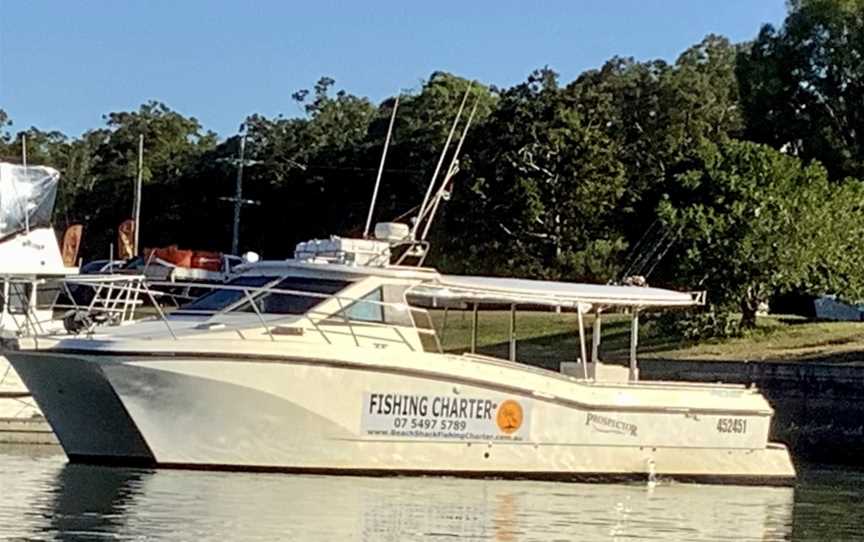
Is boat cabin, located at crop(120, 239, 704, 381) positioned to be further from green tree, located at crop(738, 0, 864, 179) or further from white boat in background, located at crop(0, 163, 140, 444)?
green tree, located at crop(738, 0, 864, 179)

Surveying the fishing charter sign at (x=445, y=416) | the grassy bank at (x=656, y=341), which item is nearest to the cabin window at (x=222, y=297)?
the fishing charter sign at (x=445, y=416)

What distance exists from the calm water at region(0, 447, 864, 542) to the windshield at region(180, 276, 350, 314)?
223 cm

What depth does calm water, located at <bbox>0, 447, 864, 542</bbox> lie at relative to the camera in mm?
18359

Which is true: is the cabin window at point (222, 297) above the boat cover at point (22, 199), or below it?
below

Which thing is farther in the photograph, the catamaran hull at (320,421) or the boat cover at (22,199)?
the boat cover at (22,199)

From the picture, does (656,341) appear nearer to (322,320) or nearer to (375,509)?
(322,320)

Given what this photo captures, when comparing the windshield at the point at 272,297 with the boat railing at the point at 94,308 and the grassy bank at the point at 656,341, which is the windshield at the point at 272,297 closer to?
the boat railing at the point at 94,308

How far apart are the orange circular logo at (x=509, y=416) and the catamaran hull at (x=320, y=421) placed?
13 millimetres

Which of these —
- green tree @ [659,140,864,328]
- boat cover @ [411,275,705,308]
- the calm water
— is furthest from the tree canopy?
the calm water

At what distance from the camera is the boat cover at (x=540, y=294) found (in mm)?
24547

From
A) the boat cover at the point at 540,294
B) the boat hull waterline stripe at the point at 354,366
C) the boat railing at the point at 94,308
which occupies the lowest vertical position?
A: the boat hull waterline stripe at the point at 354,366

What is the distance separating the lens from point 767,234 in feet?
145

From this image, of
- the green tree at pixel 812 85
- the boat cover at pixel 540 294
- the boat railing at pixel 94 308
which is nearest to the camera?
the boat railing at pixel 94 308

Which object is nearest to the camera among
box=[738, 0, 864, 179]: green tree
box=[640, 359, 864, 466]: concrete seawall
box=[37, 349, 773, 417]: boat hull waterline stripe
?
box=[37, 349, 773, 417]: boat hull waterline stripe
